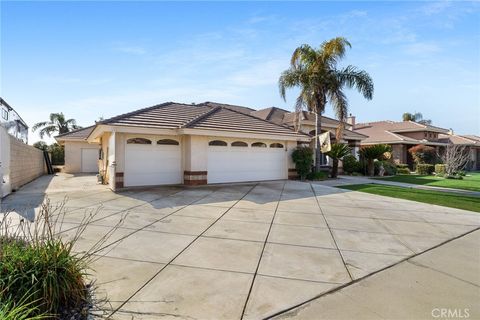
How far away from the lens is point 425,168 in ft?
81.9

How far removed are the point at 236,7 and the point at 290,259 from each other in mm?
9848

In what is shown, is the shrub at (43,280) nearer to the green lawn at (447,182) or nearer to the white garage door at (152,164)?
the white garage door at (152,164)

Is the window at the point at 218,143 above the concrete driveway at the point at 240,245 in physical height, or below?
above

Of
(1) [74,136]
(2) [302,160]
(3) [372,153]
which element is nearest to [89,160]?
(1) [74,136]

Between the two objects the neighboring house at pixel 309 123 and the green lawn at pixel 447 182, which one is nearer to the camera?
the green lawn at pixel 447 182

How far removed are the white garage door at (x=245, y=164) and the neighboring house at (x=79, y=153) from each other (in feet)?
52.2

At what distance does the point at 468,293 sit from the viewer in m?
3.75

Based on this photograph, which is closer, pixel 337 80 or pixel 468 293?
pixel 468 293

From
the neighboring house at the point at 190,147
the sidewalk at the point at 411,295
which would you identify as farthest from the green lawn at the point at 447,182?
the sidewalk at the point at 411,295

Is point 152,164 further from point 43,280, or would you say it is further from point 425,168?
point 425,168

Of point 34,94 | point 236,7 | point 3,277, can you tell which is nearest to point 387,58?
point 236,7

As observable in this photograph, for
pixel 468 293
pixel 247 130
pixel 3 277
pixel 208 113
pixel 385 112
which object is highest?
pixel 385 112

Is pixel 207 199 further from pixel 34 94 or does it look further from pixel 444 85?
pixel 444 85

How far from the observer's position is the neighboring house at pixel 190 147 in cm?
1273
